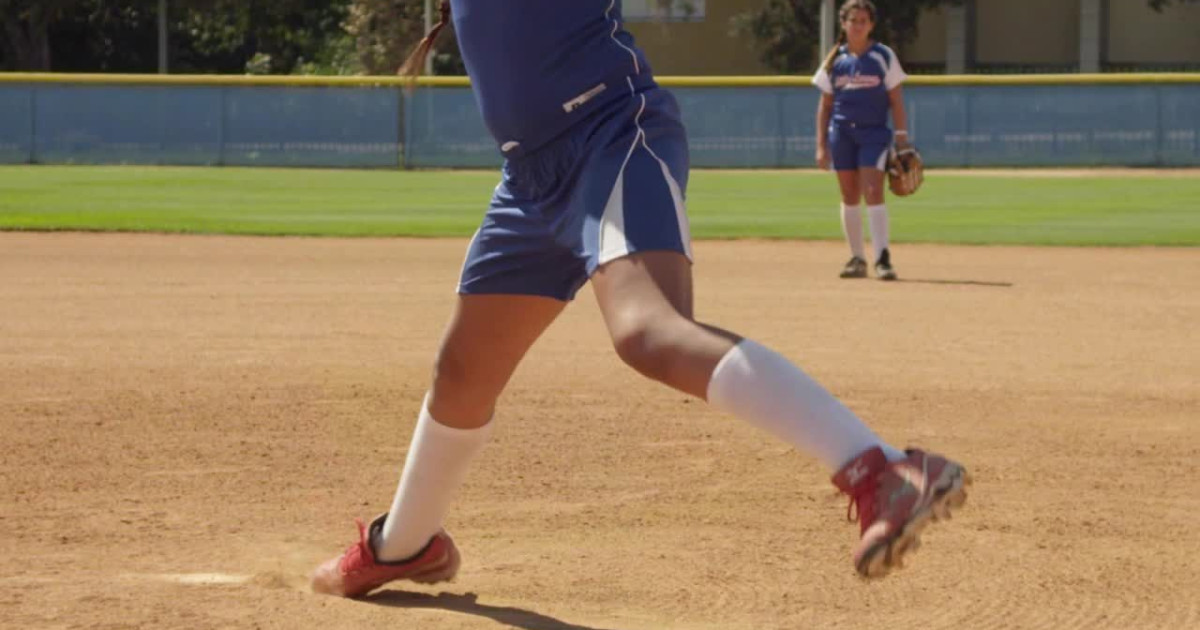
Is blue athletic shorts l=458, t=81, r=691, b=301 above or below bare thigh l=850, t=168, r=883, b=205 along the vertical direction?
above

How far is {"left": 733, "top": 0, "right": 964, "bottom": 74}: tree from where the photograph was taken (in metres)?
42.3

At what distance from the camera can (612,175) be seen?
3.05 metres

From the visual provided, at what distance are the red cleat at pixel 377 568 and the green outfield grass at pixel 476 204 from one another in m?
10.9

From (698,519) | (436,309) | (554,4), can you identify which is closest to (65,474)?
(698,519)

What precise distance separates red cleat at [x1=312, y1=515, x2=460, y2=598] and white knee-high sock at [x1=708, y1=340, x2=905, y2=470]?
1.20m

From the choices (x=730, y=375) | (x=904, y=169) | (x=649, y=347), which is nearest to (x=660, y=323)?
(x=649, y=347)

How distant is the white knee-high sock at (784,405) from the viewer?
2779 mm

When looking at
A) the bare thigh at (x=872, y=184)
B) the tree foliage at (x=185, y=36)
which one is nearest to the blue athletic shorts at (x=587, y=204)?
the bare thigh at (x=872, y=184)

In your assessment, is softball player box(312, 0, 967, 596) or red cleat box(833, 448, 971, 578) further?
softball player box(312, 0, 967, 596)

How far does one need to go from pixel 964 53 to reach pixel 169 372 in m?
38.9

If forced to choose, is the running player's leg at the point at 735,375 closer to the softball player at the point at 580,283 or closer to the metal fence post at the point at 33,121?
the softball player at the point at 580,283

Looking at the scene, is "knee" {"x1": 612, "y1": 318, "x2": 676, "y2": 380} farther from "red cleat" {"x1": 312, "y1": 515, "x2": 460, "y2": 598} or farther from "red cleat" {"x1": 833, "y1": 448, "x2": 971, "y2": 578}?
"red cleat" {"x1": 312, "y1": 515, "x2": 460, "y2": 598}

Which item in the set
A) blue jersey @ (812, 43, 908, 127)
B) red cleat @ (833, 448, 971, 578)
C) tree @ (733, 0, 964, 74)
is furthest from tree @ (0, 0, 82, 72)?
red cleat @ (833, 448, 971, 578)

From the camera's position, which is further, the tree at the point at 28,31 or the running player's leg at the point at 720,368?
the tree at the point at 28,31
